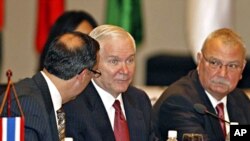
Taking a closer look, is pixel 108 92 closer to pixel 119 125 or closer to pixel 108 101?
pixel 108 101

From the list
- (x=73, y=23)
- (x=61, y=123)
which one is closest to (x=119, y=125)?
(x=61, y=123)

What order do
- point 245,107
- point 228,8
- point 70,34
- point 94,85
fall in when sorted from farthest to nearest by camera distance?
1. point 228,8
2. point 245,107
3. point 94,85
4. point 70,34

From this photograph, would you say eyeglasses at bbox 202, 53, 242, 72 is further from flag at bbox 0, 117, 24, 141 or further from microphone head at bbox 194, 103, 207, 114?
flag at bbox 0, 117, 24, 141

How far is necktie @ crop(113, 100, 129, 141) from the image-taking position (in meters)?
4.88

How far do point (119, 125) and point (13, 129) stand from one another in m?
1.30

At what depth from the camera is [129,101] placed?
16.9 ft

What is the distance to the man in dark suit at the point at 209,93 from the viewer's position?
17.1 feet

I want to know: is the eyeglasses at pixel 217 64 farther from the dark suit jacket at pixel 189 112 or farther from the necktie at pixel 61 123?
the necktie at pixel 61 123

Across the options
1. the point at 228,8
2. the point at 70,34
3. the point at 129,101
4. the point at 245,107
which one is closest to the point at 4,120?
the point at 70,34

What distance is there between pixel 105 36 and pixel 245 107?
1276mm

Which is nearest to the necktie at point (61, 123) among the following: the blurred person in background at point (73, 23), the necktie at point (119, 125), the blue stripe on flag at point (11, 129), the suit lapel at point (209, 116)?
the necktie at point (119, 125)

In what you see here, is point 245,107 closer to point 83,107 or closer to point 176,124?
point 176,124

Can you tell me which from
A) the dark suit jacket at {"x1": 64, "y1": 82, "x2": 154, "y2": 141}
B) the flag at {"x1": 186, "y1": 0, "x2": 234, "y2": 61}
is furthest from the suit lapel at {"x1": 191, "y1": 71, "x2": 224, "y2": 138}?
the flag at {"x1": 186, "y1": 0, "x2": 234, "y2": 61}

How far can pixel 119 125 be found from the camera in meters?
4.92
